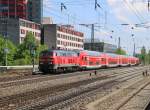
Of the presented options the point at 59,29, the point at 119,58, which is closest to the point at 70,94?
the point at 119,58

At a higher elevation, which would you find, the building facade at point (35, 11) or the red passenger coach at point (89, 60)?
the building facade at point (35, 11)

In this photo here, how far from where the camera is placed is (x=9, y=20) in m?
172

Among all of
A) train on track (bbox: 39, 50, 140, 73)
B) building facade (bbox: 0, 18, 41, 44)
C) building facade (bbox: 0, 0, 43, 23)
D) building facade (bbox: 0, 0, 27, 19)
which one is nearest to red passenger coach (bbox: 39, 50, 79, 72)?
train on track (bbox: 39, 50, 140, 73)

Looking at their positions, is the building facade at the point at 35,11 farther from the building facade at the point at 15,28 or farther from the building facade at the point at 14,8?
the building facade at the point at 15,28

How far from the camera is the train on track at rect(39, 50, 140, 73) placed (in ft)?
187

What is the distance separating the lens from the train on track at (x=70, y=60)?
187ft

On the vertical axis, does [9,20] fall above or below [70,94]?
above

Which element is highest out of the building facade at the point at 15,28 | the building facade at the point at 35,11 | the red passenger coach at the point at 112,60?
the building facade at the point at 35,11

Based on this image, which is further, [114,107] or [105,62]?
[105,62]

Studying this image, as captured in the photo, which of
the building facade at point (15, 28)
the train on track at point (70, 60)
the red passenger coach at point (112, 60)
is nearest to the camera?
the train on track at point (70, 60)

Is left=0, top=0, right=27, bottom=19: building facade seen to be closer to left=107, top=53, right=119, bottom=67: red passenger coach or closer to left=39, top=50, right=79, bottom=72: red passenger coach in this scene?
left=107, top=53, right=119, bottom=67: red passenger coach

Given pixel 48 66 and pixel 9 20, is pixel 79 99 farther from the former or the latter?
pixel 9 20

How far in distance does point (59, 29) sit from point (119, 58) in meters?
88.9

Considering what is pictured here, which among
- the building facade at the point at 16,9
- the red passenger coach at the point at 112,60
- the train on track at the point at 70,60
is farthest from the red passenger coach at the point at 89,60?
the building facade at the point at 16,9
